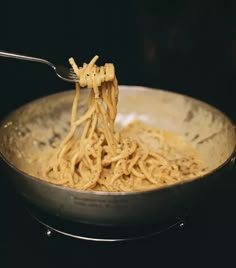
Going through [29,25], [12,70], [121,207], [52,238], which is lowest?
[52,238]

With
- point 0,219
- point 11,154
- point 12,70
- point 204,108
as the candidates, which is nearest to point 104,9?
point 12,70

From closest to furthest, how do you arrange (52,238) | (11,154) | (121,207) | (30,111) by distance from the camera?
(121,207) → (52,238) → (11,154) → (30,111)

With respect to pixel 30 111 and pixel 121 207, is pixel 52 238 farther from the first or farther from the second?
pixel 30 111

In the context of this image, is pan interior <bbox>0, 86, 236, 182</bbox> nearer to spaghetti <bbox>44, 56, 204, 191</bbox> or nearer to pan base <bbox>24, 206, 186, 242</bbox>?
spaghetti <bbox>44, 56, 204, 191</bbox>

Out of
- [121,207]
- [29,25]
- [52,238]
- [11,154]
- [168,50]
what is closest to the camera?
[121,207]

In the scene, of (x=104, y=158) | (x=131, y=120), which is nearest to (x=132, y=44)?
(x=131, y=120)

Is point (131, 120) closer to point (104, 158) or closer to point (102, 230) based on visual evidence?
point (104, 158)

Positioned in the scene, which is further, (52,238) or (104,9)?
→ (104,9)
